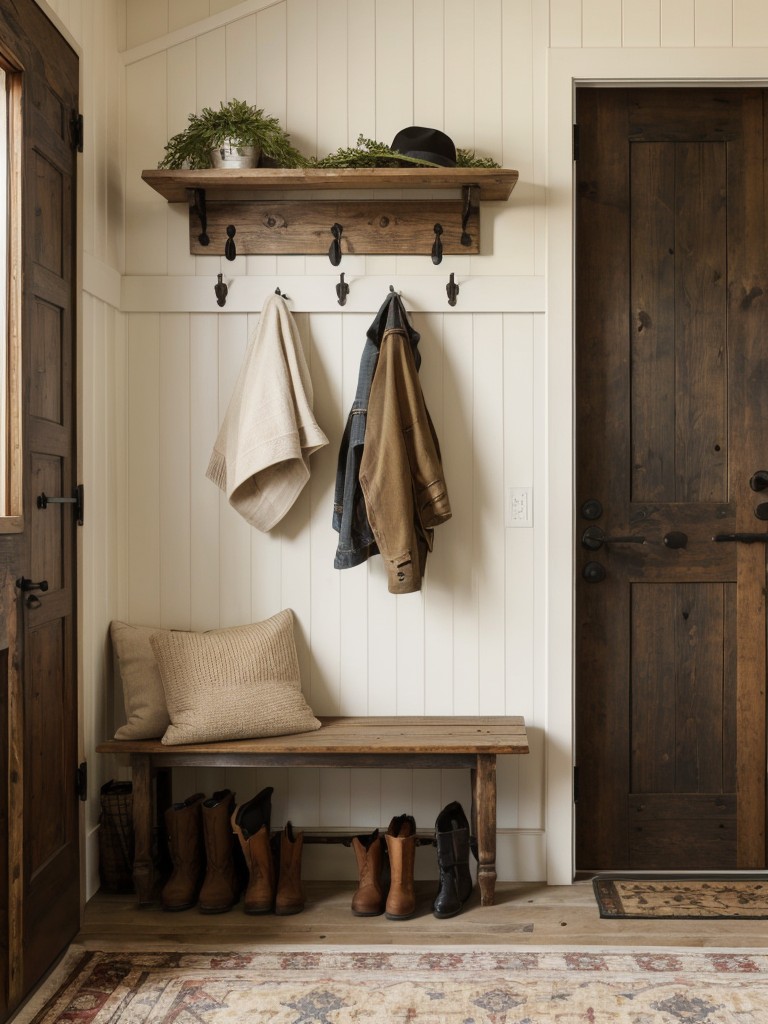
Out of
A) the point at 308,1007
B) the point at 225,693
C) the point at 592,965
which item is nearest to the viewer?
the point at 308,1007

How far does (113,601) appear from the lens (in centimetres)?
257

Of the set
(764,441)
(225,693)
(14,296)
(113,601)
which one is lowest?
(225,693)

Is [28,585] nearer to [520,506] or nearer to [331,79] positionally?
[520,506]

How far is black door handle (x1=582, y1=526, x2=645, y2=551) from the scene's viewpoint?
260cm

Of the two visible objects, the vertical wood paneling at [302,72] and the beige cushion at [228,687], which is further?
the vertical wood paneling at [302,72]

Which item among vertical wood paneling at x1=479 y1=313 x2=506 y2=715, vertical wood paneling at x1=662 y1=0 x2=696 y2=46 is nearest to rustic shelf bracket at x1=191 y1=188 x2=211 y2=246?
vertical wood paneling at x1=479 y1=313 x2=506 y2=715

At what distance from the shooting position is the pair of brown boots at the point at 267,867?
2.35 meters

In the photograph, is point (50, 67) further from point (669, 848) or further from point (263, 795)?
point (669, 848)

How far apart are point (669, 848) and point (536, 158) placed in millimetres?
1990

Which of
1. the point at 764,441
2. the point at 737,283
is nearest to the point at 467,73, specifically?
the point at 737,283

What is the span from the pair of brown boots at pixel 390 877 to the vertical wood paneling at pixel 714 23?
2285mm

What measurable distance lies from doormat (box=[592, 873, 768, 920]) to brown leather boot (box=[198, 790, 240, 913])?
→ 971 millimetres

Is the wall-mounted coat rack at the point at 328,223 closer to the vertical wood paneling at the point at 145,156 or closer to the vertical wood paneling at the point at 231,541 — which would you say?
the vertical wood paneling at the point at 145,156

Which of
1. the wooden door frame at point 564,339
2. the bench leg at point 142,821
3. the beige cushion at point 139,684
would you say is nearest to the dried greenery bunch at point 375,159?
the wooden door frame at point 564,339
